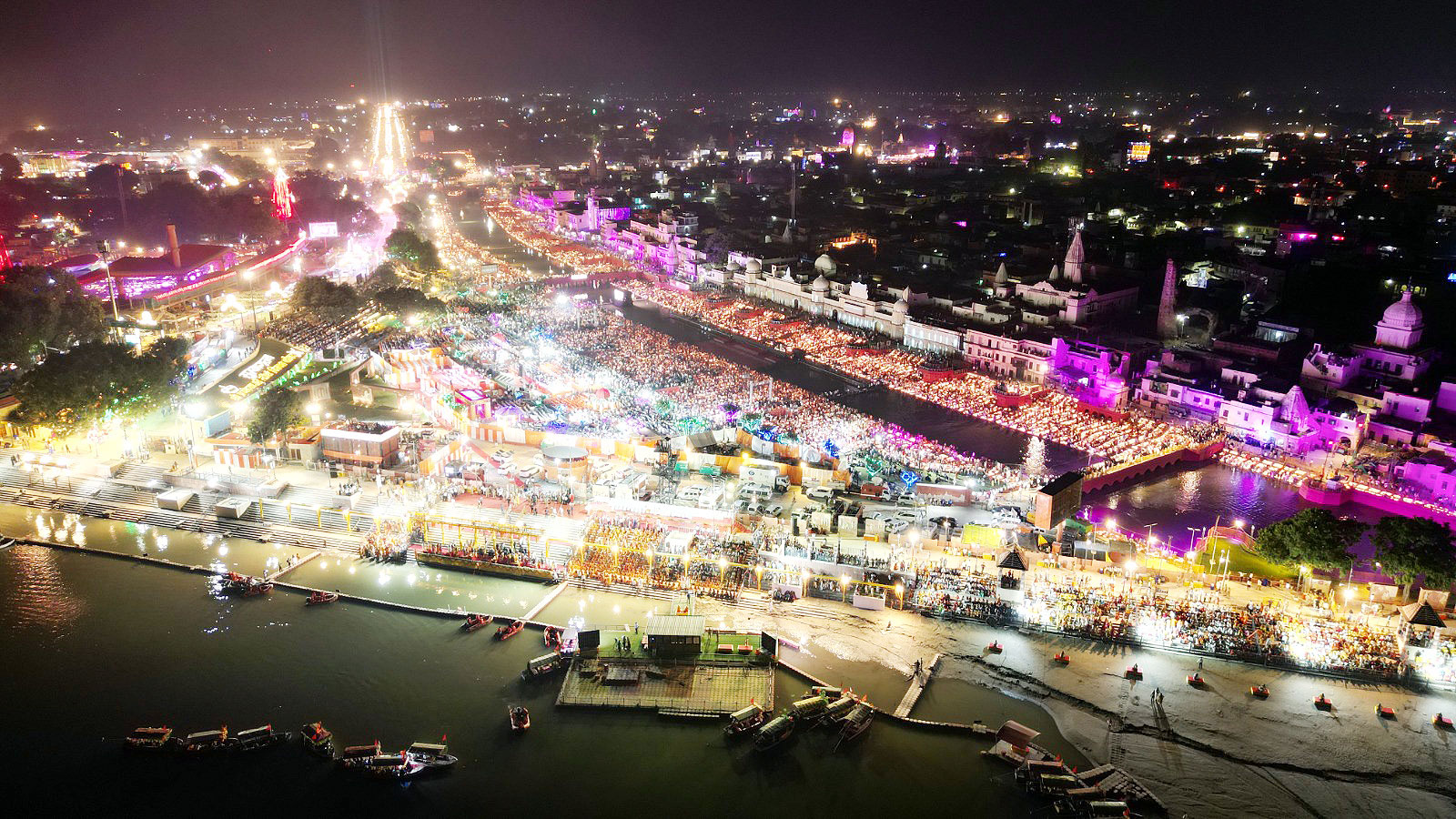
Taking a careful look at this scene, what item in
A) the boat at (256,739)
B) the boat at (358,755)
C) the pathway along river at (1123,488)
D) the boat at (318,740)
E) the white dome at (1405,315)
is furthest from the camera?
the white dome at (1405,315)

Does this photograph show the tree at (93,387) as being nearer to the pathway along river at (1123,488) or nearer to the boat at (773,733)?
the pathway along river at (1123,488)

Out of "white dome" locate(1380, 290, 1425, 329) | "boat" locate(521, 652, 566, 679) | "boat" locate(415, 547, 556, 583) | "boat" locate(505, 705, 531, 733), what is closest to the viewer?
"boat" locate(505, 705, 531, 733)

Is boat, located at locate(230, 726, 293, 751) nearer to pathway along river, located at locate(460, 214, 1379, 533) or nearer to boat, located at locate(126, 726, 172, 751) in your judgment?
boat, located at locate(126, 726, 172, 751)

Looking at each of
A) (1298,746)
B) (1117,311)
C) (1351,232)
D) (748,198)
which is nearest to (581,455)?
(1298,746)

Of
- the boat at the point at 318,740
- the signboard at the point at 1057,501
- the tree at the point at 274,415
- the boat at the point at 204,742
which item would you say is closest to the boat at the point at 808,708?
the boat at the point at 318,740

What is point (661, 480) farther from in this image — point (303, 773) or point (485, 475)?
point (303, 773)

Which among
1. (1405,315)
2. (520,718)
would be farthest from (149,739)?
(1405,315)

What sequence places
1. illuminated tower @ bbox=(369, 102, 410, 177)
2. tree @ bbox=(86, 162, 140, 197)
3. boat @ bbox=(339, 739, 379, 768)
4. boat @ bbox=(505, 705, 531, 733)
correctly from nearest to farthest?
boat @ bbox=(339, 739, 379, 768) → boat @ bbox=(505, 705, 531, 733) → tree @ bbox=(86, 162, 140, 197) → illuminated tower @ bbox=(369, 102, 410, 177)

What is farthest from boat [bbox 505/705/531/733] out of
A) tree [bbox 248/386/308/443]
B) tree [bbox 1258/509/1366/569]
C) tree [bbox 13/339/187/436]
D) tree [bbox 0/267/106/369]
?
tree [bbox 0/267/106/369]
